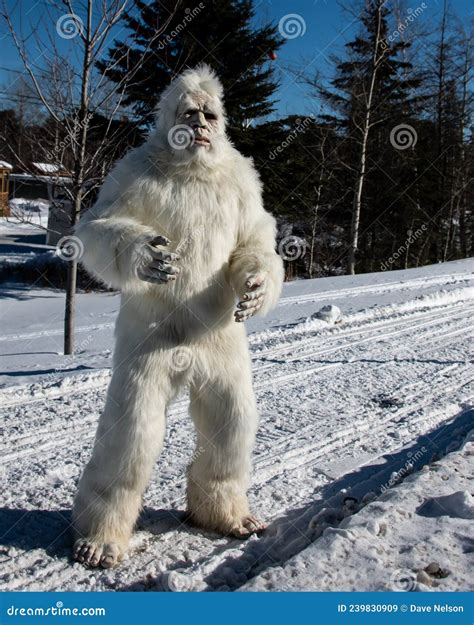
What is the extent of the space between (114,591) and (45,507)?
95 cm

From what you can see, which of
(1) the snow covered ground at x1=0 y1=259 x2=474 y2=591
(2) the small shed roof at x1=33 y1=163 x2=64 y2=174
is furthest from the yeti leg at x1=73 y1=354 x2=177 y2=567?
(2) the small shed roof at x1=33 y1=163 x2=64 y2=174

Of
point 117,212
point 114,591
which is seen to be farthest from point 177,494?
point 117,212

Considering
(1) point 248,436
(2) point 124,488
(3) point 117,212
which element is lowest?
(2) point 124,488

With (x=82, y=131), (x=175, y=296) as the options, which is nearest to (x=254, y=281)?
(x=175, y=296)

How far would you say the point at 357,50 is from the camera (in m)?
16.9

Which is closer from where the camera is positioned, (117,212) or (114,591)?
(114,591)

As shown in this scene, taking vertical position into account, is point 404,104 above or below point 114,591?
above

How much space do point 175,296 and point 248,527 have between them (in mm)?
1284

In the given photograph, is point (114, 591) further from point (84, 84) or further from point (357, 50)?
point (357, 50)

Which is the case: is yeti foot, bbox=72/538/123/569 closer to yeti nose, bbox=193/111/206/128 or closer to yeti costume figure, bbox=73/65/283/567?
yeti costume figure, bbox=73/65/283/567

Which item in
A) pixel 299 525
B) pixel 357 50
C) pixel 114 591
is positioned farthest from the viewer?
pixel 357 50

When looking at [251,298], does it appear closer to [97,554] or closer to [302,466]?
[97,554]

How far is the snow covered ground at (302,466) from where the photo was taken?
260 cm

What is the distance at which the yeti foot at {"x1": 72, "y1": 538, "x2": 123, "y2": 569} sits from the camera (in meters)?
2.78
